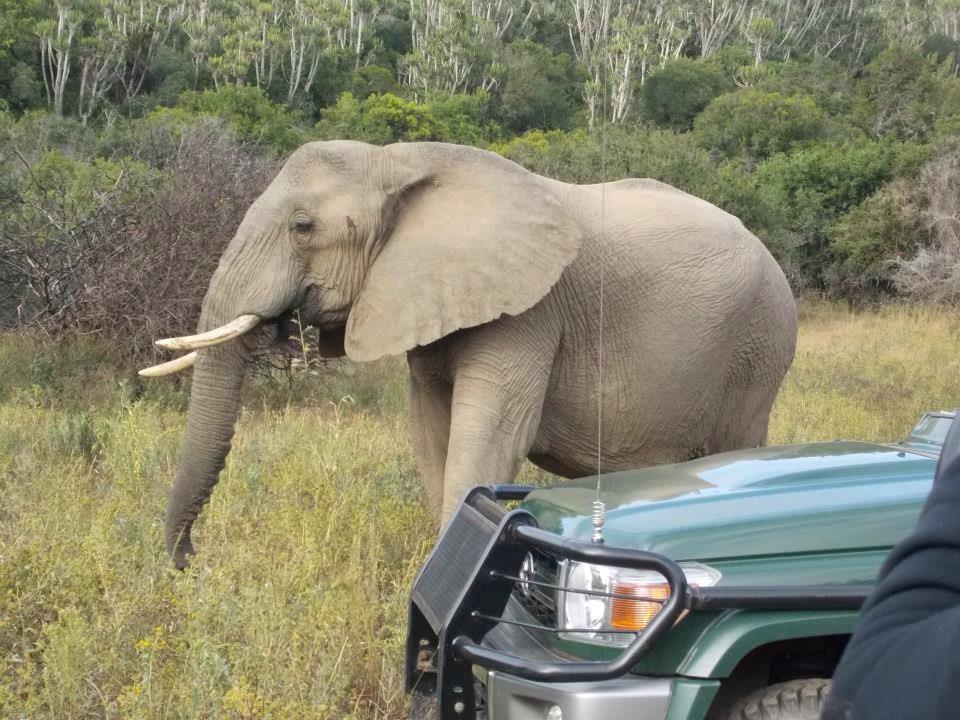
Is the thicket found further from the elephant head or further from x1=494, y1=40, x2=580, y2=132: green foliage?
the elephant head

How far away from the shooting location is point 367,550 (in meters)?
5.44

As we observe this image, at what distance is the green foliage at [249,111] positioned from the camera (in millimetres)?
40906

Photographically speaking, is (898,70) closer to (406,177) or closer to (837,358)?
(837,358)

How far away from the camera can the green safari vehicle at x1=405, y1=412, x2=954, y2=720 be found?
2.64m

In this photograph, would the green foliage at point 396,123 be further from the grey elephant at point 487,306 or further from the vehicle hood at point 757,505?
the vehicle hood at point 757,505

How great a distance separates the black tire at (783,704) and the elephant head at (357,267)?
9.44 ft

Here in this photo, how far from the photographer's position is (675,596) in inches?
102

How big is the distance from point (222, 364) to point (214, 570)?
1067 millimetres

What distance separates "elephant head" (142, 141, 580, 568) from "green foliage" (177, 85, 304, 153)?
34492mm

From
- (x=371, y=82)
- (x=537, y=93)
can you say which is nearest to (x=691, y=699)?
(x=537, y=93)

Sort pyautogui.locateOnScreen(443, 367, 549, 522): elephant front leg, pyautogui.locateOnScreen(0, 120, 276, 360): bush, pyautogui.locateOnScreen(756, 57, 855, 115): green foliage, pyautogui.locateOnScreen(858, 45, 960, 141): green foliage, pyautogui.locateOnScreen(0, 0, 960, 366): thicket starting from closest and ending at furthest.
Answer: pyautogui.locateOnScreen(443, 367, 549, 522): elephant front leg
pyautogui.locateOnScreen(0, 120, 276, 360): bush
pyautogui.locateOnScreen(0, 0, 960, 366): thicket
pyautogui.locateOnScreen(858, 45, 960, 141): green foliage
pyautogui.locateOnScreen(756, 57, 855, 115): green foliage

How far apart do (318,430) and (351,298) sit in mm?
3082

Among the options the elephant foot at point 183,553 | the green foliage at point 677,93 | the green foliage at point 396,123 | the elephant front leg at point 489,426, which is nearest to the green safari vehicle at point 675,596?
the elephant front leg at point 489,426

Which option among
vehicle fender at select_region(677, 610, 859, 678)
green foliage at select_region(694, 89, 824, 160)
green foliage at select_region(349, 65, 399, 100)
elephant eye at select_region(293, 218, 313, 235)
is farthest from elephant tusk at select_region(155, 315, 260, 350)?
green foliage at select_region(349, 65, 399, 100)
